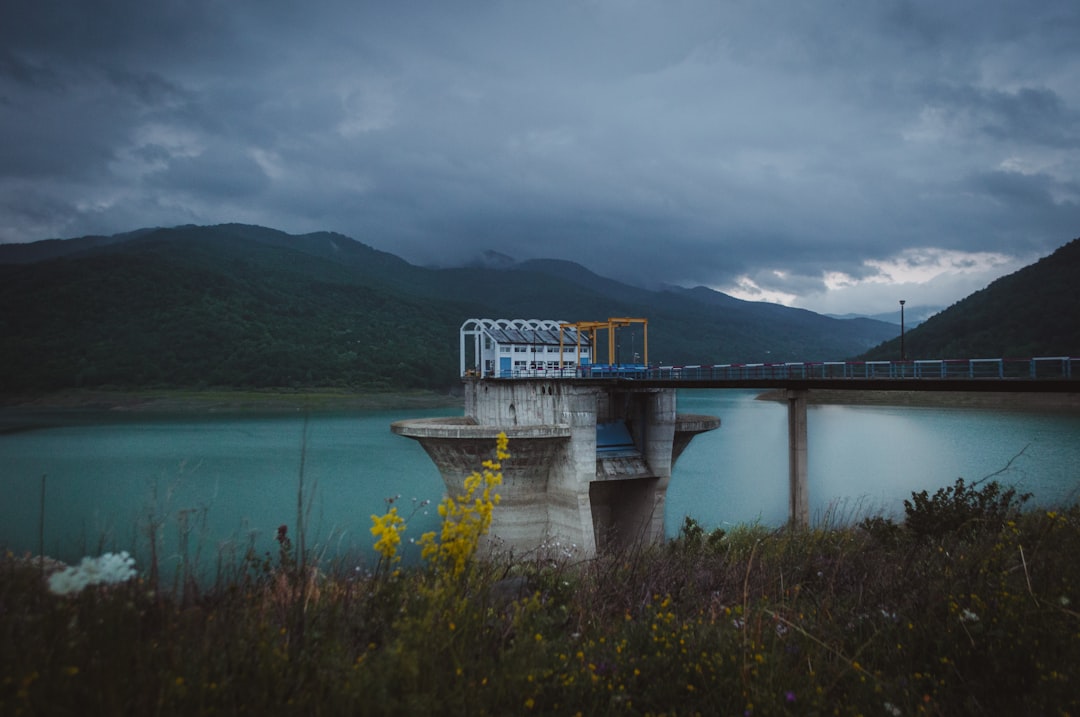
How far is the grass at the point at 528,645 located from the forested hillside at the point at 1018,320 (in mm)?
54629

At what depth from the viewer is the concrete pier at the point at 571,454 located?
20469 mm

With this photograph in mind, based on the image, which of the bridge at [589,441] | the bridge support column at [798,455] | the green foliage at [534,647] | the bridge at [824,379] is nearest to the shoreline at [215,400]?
the bridge at [589,441]

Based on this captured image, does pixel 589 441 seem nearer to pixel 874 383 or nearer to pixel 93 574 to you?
pixel 874 383

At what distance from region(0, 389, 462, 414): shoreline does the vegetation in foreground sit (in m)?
56.5

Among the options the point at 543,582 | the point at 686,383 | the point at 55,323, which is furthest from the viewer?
the point at 55,323

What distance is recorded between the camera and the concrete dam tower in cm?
2050

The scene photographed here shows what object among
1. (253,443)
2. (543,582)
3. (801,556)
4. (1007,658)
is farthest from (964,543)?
(253,443)

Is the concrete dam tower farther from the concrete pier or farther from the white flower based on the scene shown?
the white flower

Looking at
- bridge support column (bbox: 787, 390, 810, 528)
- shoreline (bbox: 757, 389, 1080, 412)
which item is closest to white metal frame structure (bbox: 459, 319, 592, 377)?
bridge support column (bbox: 787, 390, 810, 528)

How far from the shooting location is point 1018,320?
55844mm

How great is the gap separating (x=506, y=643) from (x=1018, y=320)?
66030 mm

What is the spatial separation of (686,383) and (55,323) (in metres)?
80.2

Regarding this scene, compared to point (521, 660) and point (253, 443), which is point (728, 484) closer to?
point (253, 443)

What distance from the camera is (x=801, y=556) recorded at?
19.8 ft
